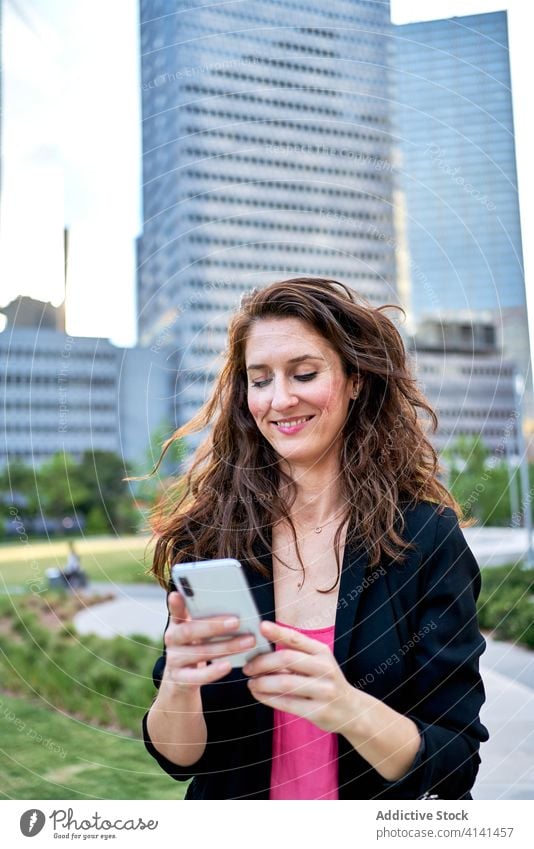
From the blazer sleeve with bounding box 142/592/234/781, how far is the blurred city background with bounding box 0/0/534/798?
0.39m

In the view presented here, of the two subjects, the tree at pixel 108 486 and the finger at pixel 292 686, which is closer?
the finger at pixel 292 686

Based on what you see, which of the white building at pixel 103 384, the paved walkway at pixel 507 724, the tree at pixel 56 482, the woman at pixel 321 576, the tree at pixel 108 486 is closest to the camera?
the woman at pixel 321 576

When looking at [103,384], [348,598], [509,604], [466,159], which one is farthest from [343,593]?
[509,604]

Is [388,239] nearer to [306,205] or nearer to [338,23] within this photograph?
[306,205]

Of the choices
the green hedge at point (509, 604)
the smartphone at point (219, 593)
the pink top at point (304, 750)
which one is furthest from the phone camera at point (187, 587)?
the green hedge at point (509, 604)

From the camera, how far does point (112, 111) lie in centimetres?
135

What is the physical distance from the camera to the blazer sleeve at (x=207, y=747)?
0.85 m

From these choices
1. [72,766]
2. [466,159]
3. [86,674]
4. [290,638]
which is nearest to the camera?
[290,638]

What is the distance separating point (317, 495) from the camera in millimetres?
965

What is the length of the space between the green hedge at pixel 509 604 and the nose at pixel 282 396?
1454 mm

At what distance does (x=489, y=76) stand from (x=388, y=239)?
33cm

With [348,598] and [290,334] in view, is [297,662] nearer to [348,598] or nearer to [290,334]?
[348,598]

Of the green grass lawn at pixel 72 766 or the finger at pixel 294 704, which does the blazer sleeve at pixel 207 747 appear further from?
the green grass lawn at pixel 72 766

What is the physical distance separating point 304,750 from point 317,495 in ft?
1.00
